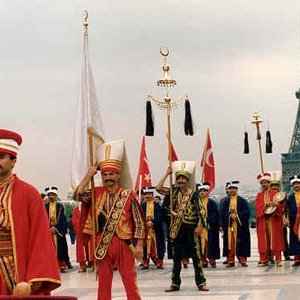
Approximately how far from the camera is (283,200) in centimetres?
1528

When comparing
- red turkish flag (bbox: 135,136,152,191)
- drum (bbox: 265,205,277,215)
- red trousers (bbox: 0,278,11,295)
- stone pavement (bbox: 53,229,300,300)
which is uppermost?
red turkish flag (bbox: 135,136,152,191)

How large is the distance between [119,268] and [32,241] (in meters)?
3.22

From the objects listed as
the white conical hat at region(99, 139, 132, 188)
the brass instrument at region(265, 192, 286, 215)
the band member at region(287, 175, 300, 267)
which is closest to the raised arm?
the white conical hat at region(99, 139, 132, 188)

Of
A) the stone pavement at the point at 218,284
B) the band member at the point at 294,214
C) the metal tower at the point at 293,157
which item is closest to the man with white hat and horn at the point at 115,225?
the stone pavement at the point at 218,284

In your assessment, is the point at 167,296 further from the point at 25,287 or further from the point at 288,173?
the point at 288,173

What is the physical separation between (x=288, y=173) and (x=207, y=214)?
179 ft

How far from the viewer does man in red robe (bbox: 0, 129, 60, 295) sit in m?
4.85

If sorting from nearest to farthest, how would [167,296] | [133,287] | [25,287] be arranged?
1. [25,287]
2. [133,287]
3. [167,296]

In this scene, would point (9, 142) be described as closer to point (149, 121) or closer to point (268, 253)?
point (149, 121)

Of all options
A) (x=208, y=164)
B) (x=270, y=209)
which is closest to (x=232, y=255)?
(x=270, y=209)

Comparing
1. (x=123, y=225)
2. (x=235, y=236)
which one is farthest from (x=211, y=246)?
(x=123, y=225)

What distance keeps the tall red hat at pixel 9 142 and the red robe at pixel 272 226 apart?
10.7 m

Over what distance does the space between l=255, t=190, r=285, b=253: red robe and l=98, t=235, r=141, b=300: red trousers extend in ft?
25.2

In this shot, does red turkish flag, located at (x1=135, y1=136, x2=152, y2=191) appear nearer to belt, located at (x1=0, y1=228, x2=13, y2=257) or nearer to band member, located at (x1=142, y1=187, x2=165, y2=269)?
band member, located at (x1=142, y1=187, x2=165, y2=269)
